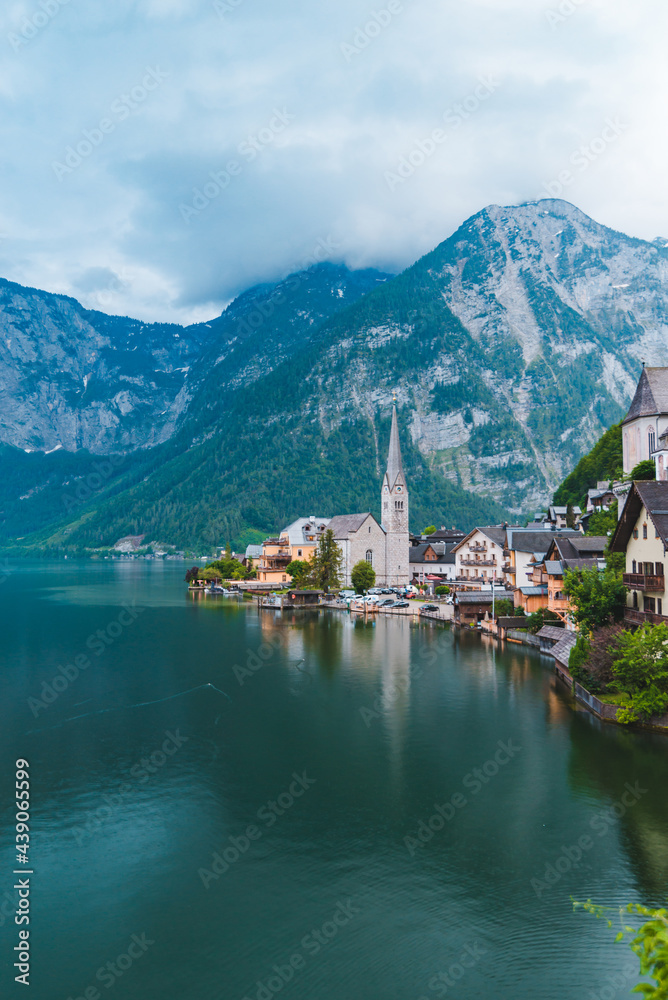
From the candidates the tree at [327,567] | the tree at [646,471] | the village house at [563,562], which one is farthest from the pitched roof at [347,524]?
the tree at [646,471]

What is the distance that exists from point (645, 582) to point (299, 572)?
7585 centimetres

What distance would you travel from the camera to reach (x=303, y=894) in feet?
60.2

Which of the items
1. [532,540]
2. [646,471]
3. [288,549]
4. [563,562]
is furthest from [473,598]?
[288,549]

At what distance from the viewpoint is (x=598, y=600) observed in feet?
126

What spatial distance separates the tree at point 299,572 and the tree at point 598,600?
2601 inches

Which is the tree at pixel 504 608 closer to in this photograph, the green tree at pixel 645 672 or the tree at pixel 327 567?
the green tree at pixel 645 672

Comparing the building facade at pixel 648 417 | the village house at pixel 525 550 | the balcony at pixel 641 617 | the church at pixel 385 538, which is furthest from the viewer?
the church at pixel 385 538

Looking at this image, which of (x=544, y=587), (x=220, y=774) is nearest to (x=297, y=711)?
(x=220, y=774)

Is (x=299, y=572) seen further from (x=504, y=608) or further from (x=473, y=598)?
(x=504, y=608)

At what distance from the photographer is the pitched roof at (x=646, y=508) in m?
32.4

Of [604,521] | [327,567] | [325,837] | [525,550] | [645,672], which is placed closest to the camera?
[325,837]

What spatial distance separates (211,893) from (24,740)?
58.0 feet

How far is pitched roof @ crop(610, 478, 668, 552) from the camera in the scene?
106 ft

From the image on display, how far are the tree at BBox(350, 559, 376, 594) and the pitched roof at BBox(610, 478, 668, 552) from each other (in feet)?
206
